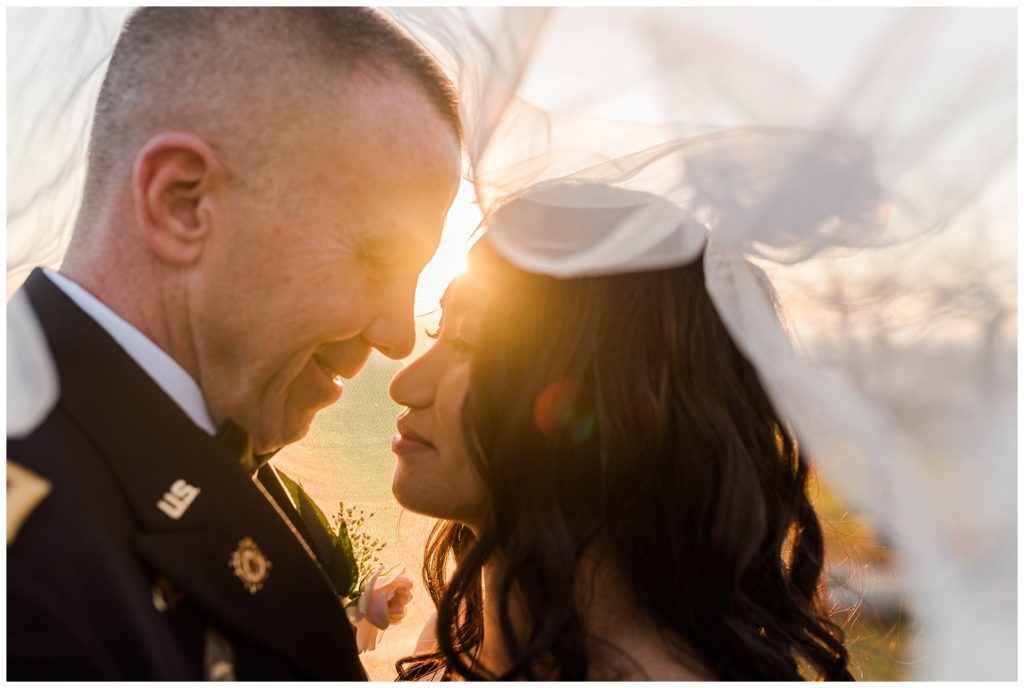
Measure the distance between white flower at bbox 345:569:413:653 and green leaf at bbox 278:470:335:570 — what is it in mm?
289

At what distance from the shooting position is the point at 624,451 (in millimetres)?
2699

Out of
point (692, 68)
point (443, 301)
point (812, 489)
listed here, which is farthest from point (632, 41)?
point (812, 489)

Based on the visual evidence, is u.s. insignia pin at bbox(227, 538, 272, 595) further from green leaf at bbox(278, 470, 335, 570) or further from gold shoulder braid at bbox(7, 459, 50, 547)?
green leaf at bbox(278, 470, 335, 570)

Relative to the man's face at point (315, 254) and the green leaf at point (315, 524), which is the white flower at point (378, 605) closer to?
the green leaf at point (315, 524)

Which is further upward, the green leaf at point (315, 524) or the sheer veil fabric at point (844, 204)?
the sheer veil fabric at point (844, 204)

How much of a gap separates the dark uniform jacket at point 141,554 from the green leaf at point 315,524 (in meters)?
0.85

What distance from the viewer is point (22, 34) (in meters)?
2.80

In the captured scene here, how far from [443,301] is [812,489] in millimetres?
1515

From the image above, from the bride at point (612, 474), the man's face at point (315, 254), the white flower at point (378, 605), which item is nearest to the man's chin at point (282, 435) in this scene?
the man's face at point (315, 254)

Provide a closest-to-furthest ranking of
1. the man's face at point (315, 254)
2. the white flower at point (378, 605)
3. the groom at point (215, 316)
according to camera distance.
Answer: the groom at point (215, 316) < the man's face at point (315, 254) < the white flower at point (378, 605)

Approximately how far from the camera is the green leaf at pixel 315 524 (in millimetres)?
3098

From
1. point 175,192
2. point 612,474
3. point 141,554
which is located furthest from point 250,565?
point 612,474

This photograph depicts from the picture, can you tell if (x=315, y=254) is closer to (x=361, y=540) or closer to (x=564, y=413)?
(x=564, y=413)

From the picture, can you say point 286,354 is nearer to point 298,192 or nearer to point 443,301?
point 298,192
